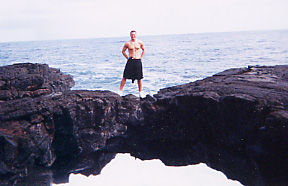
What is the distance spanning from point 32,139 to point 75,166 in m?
1.13

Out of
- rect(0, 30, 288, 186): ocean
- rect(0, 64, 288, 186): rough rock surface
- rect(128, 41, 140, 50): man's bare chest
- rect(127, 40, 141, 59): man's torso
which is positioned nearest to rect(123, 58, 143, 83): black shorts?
rect(127, 40, 141, 59): man's torso

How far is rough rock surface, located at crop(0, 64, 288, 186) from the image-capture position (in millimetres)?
3414

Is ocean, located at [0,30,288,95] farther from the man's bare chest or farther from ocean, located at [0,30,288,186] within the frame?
the man's bare chest

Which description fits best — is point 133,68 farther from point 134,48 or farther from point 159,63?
point 159,63

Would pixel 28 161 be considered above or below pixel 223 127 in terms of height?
below

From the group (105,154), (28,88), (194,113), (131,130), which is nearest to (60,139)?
(105,154)

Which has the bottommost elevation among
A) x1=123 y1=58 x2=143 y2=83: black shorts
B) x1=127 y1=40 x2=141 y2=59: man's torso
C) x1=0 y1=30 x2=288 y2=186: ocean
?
x1=0 y1=30 x2=288 y2=186: ocean

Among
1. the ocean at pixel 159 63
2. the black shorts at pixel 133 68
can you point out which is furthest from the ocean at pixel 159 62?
the black shorts at pixel 133 68

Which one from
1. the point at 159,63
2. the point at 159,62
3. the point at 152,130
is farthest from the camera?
the point at 159,62

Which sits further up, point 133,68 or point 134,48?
point 134,48

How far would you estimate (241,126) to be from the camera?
3734 mm

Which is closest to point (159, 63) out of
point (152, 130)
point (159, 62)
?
point (159, 62)

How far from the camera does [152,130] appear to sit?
4.53 metres

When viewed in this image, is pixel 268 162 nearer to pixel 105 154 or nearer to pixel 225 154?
pixel 225 154
